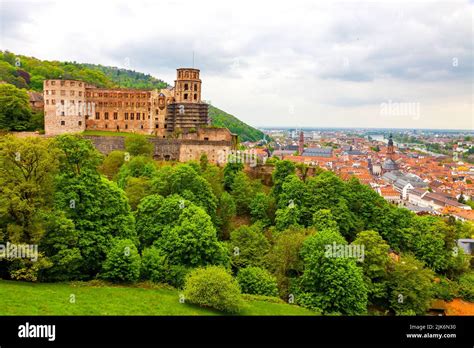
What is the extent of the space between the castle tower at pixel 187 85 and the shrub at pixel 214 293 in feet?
162

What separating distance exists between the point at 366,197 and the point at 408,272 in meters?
12.6

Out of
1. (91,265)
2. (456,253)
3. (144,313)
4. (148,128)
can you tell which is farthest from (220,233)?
(148,128)

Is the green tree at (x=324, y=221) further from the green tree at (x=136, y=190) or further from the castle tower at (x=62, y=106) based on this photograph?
the castle tower at (x=62, y=106)

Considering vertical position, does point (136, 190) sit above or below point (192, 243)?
above

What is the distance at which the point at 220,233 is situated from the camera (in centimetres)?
4503

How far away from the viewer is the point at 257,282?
33.3 meters

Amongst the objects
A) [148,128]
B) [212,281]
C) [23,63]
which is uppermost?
[23,63]

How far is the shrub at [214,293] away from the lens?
2683 centimetres

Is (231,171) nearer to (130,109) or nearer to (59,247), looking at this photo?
(130,109)

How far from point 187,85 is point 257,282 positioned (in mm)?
46588

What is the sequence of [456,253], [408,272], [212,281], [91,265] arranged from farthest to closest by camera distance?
[456,253]
[408,272]
[91,265]
[212,281]

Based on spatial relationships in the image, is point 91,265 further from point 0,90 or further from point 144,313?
point 0,90

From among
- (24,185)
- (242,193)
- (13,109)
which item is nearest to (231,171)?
(242,193)

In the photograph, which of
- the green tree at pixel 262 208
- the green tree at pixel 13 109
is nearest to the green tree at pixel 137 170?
the green tree at pixel 262 208
